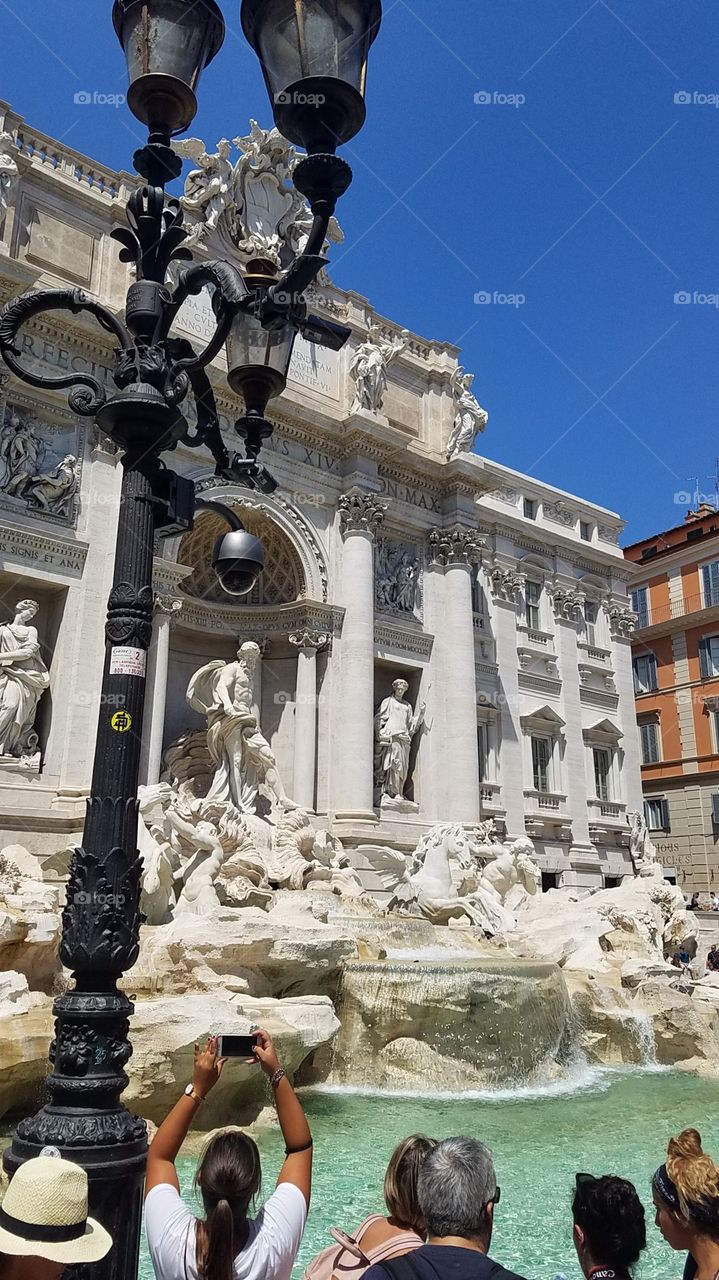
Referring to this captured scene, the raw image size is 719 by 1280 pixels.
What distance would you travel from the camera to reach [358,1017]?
1053 centimetres

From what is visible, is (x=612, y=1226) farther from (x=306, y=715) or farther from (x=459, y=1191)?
(x=306, y=715)

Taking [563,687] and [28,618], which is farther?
[563,687]

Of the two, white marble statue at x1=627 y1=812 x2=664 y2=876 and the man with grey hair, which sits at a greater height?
white marble statue at x1=627 y1=812 x2=664 y2=876

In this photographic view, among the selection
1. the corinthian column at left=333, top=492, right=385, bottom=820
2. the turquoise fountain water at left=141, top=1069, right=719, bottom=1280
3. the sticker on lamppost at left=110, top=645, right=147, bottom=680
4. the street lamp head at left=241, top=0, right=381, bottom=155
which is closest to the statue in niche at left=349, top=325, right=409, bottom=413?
the corinthian column at left=333, top=492, right=385, bottom=820

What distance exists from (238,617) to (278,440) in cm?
390

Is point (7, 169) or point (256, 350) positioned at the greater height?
point (7, 169)

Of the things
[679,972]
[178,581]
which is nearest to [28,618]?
[178,581]

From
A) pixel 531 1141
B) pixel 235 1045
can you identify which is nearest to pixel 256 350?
pixel 235 1045

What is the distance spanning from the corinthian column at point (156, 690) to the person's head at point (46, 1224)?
1449cm

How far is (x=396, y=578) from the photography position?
72.7 feet

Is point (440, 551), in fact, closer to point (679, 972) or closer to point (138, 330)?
point (679, 972)

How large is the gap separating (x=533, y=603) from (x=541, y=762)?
15.3 ft

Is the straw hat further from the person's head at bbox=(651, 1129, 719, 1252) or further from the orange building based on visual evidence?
the orange building

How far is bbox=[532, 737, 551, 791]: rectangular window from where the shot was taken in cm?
2547
